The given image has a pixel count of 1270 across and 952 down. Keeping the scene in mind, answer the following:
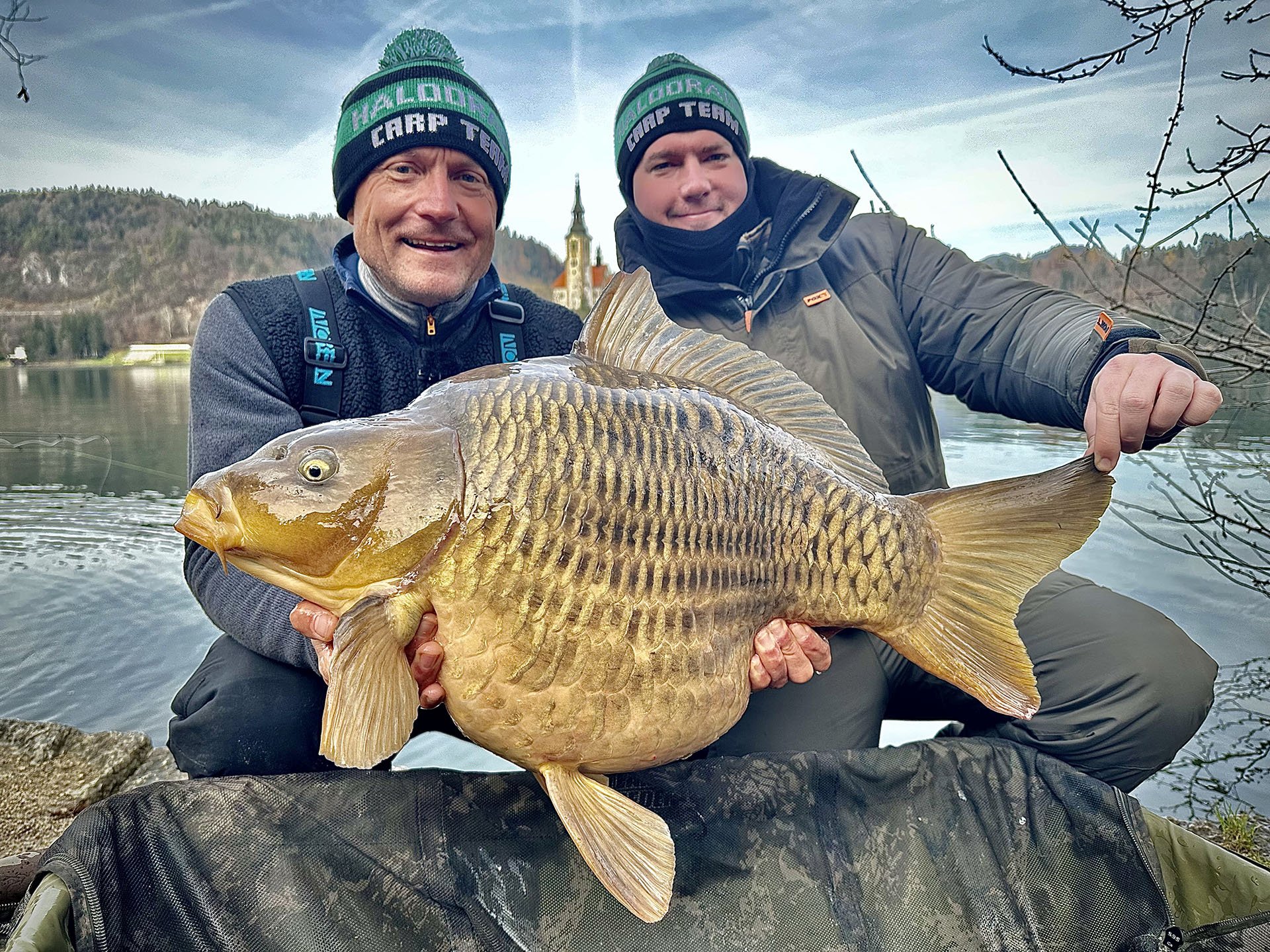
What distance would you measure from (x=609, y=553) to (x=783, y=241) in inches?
47.9

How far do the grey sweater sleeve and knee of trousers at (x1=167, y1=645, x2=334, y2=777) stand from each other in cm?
5

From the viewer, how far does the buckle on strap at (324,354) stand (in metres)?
1.38

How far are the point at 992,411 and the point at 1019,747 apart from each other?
784mm

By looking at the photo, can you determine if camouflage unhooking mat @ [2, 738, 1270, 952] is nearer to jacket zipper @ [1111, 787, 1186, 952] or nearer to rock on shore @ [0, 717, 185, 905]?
jacket zipper @ [1111, 787, 1186, 952]

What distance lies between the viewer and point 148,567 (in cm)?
654

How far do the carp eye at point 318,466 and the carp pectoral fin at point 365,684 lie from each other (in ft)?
0.44

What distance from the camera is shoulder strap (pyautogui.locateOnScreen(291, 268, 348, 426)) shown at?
138cm

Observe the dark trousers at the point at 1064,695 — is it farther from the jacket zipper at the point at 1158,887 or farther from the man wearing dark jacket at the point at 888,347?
the jacket zipper at the point at 1158,887

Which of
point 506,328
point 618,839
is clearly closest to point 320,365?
point 506,328

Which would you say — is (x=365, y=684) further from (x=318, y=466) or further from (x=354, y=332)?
(x=354, y=332)

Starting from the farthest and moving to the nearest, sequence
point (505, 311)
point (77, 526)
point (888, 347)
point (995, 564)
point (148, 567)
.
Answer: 1. point (77, 526)
2. point (148, 567)
3. point (888, 347)
4. point (505, 311)
5. point (995, 564)

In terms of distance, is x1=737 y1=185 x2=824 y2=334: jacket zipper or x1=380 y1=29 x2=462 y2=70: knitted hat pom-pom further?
x1=737 y1=185 x2=824 y2=334: jacket zipper

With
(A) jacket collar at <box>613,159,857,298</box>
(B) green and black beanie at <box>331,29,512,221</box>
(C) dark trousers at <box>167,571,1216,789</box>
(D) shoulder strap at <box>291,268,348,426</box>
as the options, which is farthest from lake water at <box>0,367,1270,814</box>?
(A) jacket collar at <box>613,159,857,298</box>

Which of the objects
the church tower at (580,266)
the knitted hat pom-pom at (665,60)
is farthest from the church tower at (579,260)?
the knitted hat pom-pom at (665,60)
